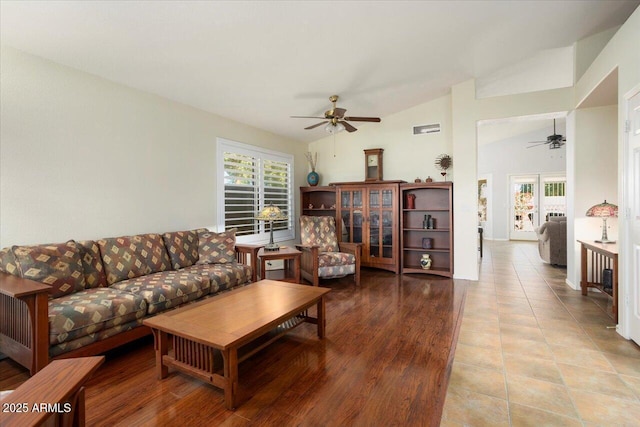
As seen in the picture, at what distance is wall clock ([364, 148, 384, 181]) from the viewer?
574 centimetres

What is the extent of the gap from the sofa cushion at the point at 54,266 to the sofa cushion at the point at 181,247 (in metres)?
0.92

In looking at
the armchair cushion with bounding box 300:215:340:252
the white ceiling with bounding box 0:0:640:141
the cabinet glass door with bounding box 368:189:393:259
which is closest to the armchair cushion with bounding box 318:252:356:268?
the armchair cushion with bounding box 300:215:340:252

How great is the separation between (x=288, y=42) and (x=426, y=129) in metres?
3.34

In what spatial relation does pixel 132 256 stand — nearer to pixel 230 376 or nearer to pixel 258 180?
pixel 230 376

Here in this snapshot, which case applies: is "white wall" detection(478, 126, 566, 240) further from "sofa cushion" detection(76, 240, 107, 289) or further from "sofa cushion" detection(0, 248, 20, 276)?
"sofa cushion" detection(0, 248, 20, 276)

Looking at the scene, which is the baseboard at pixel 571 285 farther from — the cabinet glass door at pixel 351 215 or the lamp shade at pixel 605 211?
the cabinet glass door at pixel 351 215

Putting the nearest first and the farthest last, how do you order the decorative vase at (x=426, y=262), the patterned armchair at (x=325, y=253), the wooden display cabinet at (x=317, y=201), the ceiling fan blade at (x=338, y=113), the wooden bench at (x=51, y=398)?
the wooden bench at (x=51, y=398), the ceiling fan blade at (x=338, y=113), the patterned armchair at (x=325, y=253), the decorative vase at (x=426, y=262), the wooden display cabinet at (x=317, y=201)

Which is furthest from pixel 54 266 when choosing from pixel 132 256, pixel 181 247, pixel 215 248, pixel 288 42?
pixel 288 42

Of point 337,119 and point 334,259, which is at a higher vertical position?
point 337,119

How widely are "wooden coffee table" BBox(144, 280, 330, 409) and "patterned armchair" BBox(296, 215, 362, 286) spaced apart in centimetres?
179

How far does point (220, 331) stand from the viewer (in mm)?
1911

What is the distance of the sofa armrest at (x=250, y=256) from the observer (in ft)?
12.4

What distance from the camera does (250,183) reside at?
5.02 m

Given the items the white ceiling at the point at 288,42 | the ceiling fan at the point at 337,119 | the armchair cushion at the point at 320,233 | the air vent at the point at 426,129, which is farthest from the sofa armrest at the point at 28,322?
the air vent at the point at 426,129
